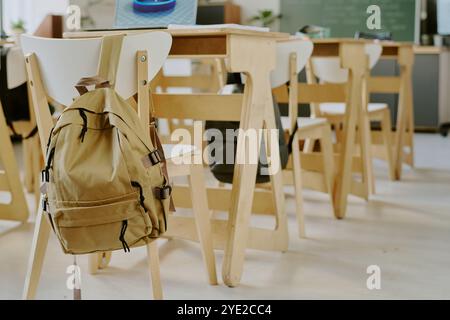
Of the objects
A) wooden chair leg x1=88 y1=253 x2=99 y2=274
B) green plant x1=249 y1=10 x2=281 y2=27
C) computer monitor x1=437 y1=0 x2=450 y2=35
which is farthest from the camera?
green plant x1=249 y1=10 x2=281 y2=27

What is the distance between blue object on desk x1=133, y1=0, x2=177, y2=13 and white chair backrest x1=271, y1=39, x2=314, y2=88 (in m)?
0.41

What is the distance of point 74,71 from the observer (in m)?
1.81

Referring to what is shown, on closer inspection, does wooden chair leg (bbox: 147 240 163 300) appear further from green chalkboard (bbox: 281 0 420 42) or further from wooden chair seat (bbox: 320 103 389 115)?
green chalkboard (bbox: 281 0 420 42)

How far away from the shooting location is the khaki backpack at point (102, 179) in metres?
1.53

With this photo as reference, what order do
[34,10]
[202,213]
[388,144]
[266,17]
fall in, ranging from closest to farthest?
[202,213]
[388,144]
[34,10]
[266,17]

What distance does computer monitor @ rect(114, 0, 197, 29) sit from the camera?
2.38 metres

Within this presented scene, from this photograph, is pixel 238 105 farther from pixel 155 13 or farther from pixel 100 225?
pixel 100 225

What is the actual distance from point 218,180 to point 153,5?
689 millimetres

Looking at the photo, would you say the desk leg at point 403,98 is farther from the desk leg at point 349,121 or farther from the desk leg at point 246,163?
the desk leg at point 246,163

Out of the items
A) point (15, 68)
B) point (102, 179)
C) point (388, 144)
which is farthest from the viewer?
point (388, 144)

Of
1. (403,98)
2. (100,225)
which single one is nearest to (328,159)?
(403,98)

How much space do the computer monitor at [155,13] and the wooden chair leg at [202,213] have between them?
1.88ft

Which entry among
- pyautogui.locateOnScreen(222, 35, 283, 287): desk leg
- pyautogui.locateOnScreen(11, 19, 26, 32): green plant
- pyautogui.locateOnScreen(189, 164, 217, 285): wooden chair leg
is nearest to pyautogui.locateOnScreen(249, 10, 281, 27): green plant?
pyautogui.locateOnScreen(11, 19, 26, 32): green plant

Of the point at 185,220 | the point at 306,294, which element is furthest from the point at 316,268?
the point at 185,220
